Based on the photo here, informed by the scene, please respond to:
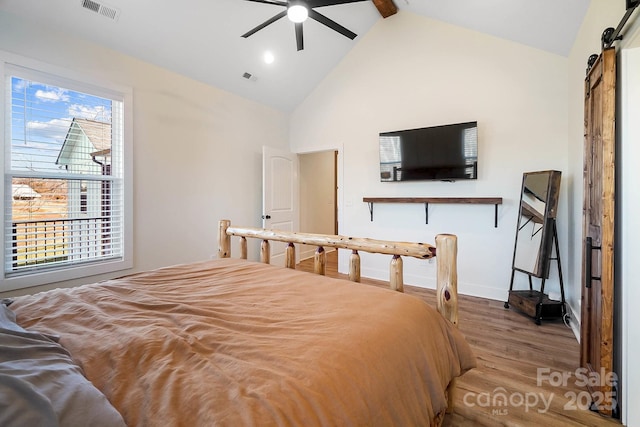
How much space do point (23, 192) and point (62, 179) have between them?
0.30 meters

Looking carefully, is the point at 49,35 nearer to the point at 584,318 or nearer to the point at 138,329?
the point at 138,329

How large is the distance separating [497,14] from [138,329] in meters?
4.02

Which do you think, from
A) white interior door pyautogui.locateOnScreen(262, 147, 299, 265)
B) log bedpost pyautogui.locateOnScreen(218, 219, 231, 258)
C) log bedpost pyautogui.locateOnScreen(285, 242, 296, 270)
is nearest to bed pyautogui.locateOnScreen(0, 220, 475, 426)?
log bedpost pyautogui.locateOnScreen(285, 242, 296, 270)

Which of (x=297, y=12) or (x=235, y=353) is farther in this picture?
(x=297, y=12)

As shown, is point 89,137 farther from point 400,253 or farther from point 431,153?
point 431,153

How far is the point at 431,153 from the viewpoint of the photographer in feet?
12.1

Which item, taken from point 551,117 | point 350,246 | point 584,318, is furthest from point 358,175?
point 584,318

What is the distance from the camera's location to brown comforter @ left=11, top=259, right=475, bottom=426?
736 mm

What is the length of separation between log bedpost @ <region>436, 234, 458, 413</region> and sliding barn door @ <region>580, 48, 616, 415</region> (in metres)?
0.81

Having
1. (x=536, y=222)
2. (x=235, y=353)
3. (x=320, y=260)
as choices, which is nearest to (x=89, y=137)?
(x=320, y=260)

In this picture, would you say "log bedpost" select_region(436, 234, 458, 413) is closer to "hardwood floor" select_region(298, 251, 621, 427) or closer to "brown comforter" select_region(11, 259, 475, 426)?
"brown comforter" select_region(11, 259, 475, 426)

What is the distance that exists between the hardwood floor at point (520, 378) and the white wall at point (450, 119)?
0.87m

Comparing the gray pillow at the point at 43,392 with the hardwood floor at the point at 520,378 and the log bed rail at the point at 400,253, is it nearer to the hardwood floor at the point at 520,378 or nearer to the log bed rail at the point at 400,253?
the log bed rail at the point at 400,253

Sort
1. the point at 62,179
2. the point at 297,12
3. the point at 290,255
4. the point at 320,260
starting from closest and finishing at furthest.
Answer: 1. the point at 320,260
2. the point at 290,255
3. the point at 297,12
4. the point at 62,179
